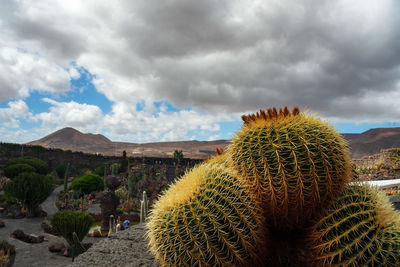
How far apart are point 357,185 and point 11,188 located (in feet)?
65.1

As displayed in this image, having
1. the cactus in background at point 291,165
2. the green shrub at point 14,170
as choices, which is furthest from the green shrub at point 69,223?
the green shrub at point 14,170

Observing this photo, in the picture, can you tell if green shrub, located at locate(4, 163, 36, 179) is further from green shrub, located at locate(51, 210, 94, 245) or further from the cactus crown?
the cactus crown

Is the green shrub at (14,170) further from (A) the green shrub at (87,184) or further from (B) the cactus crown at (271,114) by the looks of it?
(B) the cactus crown at (271,114)

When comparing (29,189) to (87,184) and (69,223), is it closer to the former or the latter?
(87,184)

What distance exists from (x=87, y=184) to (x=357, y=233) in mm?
23944

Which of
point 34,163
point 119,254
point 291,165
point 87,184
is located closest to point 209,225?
point 291,165

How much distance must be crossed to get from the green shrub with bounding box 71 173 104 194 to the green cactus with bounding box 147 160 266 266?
74.3 feet

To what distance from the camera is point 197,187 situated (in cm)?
272

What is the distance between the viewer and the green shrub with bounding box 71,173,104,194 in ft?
76.0

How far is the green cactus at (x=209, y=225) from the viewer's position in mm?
2535

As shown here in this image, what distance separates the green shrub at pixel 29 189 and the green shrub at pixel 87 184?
16.3ft

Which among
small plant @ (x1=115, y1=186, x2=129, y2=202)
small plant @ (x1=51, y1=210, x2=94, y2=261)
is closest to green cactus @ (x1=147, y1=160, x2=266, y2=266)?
small plant @ (x1=51, y1=210, x2=94, y2=261)

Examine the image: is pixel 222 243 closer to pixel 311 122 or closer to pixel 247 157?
pixel 247 157

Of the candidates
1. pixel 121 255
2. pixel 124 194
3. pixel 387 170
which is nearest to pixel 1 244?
pixel 121 255
